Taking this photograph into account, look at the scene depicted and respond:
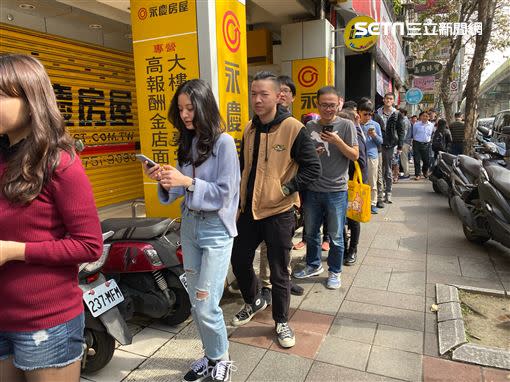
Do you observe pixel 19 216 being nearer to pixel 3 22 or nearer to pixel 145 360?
pixel 145 360

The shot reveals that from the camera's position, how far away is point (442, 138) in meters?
10.6

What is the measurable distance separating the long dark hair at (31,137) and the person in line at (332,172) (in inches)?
101

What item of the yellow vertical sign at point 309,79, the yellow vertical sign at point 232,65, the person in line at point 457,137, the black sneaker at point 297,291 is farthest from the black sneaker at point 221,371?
the person in line at point 457,137

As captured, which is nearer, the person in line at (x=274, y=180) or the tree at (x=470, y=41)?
the person in line at (x=274, y=180)

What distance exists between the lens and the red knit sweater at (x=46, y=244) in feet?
4.30

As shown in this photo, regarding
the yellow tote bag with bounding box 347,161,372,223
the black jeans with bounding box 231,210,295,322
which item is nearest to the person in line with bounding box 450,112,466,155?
the yellow tote bag with bounding box 347,161,372,223

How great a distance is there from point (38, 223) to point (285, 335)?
80.6 inches

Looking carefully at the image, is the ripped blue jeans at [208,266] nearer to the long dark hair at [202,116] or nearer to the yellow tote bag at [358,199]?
the long dark hair at [202,116]

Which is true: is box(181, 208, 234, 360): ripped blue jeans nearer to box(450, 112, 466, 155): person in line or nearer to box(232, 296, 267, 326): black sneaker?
box(232, 296, 267, 326): black sneaker

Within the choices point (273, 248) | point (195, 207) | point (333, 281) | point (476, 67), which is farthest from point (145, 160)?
point (476, 67)

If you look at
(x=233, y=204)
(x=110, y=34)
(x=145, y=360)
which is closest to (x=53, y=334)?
(x=233, y=204)

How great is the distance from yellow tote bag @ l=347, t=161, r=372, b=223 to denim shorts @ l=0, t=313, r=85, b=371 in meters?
3.12

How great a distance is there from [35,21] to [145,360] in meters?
5.32

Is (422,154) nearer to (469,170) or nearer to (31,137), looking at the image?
(469,170)
